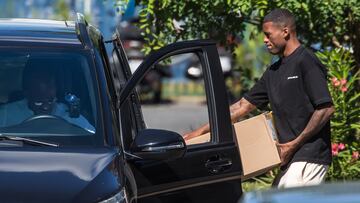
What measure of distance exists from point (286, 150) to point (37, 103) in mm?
1768

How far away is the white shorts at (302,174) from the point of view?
6.51 metres

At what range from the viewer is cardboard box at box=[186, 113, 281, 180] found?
20.7 feet

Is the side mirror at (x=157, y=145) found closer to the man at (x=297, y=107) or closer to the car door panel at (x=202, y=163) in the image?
the car door panel at (x=202, y=163)

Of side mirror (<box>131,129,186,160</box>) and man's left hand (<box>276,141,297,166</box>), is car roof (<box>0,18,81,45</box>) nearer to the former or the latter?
side mirror (<box>131,129,186,160</box>)

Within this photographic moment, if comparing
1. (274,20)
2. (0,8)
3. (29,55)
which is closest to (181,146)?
(29,55)

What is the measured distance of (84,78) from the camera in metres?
5.57

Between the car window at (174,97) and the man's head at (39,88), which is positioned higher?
the man's head at (39,88)

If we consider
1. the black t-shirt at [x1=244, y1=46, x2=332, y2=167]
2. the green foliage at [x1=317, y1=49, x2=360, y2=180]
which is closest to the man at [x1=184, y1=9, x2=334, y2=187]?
the black t-shirt at [x1=244, y1=46, x2=332, y2=167]

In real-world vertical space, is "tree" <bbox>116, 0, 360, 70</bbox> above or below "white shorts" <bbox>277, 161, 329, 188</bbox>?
above

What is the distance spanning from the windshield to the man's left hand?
154 centimetres

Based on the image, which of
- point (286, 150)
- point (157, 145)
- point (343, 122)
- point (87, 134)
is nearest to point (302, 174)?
point (286, 150)

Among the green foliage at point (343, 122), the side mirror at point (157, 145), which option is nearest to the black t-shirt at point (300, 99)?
the side mirror at point (157, 145)

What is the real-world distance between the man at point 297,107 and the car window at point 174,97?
10.6 m

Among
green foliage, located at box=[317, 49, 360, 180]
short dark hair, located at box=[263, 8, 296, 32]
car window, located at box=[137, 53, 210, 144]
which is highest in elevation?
short dark hair, located at box=[263, 8, 296, 32]
